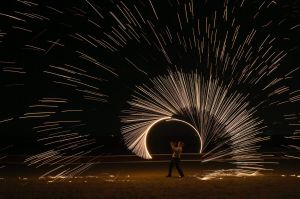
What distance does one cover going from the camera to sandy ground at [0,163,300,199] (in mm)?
10367

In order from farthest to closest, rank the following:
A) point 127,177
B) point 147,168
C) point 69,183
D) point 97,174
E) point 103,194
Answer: point 147,168 → point 97,174 → point 127,177 → point 69,183 → point 103,194

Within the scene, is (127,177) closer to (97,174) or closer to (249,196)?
(97,174)

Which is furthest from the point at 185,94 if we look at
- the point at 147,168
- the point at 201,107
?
the point at 147,168

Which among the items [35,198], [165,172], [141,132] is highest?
[141,132]

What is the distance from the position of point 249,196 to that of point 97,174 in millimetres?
6642

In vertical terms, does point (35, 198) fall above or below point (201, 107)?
below

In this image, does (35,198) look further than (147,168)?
No

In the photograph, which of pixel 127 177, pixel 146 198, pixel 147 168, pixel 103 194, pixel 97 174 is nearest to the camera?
pixel 146 198

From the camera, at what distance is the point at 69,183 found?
1295 centimetres

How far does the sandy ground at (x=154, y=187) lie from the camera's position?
10367mm

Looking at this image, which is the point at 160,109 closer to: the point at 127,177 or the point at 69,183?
the point at 127,177

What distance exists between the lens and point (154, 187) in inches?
460

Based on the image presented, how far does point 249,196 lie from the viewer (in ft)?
32.7

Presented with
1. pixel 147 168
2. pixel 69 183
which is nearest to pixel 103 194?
pixel 69 183
